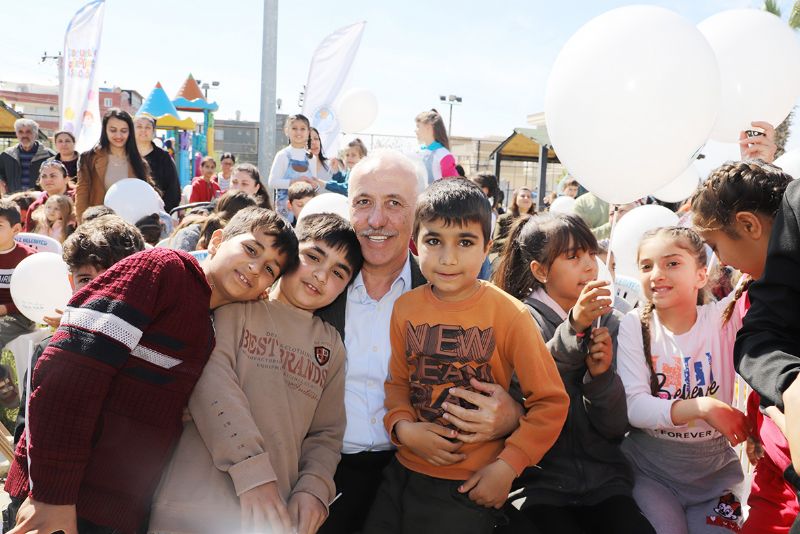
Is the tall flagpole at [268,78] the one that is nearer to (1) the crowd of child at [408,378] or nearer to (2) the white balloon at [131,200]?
(2) the white balloon at [131,200]

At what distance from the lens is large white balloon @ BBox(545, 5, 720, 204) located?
7.47ft

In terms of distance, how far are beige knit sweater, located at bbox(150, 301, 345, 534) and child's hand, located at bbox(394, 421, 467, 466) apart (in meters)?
0.28

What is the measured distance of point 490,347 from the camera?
81.5 inches

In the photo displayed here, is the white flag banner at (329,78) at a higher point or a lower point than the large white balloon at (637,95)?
higher

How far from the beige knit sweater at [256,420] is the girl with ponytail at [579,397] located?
77cm

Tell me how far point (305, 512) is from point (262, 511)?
183 mm

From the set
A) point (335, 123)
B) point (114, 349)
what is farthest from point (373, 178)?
point (335, 123)

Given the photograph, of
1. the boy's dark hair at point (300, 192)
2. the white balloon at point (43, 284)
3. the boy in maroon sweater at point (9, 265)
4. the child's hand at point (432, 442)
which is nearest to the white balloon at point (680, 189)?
the boy's dark hair at point (300, 192)

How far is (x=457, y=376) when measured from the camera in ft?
6.86

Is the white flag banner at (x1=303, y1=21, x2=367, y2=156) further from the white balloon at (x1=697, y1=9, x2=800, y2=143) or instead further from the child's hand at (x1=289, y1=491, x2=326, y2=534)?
the child's hand at (x1=289, y1=491, x2=326, y2=534)

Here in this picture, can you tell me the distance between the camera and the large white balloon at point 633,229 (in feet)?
13.4

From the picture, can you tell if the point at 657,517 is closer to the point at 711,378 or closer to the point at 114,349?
the point at 711,378

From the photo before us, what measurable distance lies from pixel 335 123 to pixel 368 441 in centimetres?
708

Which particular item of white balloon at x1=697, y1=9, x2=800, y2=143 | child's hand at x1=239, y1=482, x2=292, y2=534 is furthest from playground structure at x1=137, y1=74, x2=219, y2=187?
child's hand at x1=239, y1=482, x2=292, y2=534
